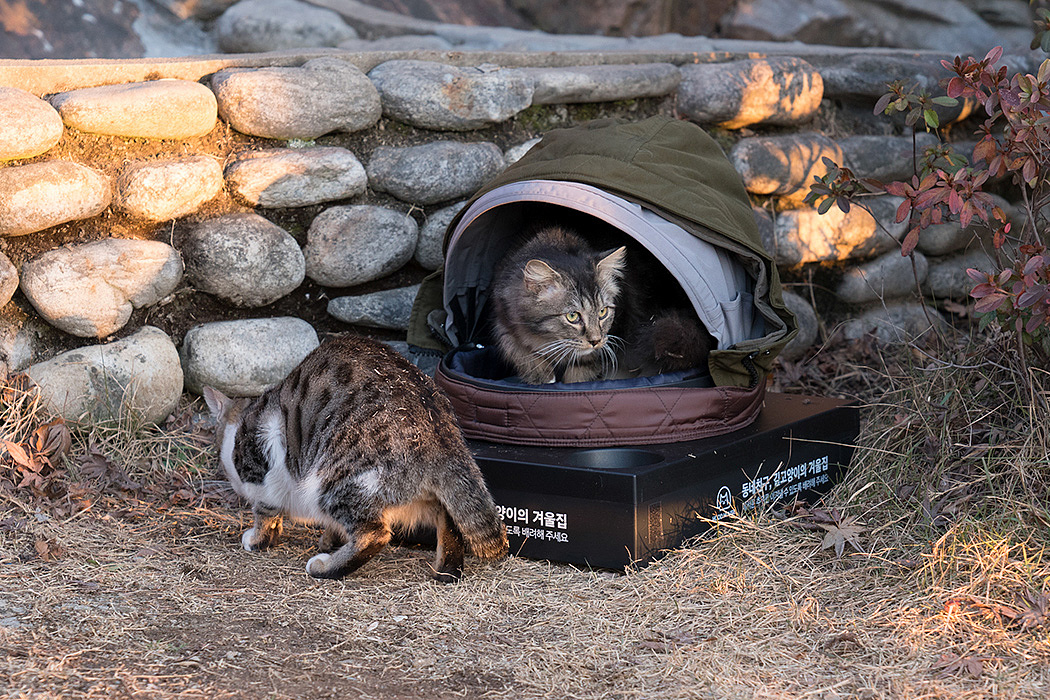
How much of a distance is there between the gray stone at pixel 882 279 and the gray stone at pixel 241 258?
2.81 meters

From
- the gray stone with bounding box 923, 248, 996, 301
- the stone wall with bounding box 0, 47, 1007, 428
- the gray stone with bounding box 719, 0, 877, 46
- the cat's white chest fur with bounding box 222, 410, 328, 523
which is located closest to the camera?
the cat's white chest fur with bounding box 222, 410, 328, 523

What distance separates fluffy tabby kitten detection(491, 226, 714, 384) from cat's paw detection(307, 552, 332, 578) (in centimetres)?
105

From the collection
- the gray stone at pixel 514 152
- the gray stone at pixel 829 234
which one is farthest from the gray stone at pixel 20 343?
the gray stone at pixel 829 234

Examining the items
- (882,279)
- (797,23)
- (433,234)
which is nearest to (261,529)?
(433,234)

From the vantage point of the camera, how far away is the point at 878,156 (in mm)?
5141

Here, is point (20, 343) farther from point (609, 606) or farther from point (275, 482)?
point (609, 606)

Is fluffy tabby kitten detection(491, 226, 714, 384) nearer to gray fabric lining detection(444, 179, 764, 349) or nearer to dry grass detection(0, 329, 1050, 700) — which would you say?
gray fabric lining detection(444, 179, 764, 349)

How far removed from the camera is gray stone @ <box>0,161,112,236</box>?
346cm

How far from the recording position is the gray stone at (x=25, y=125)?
11.2 feet

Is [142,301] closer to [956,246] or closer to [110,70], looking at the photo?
[110,70]

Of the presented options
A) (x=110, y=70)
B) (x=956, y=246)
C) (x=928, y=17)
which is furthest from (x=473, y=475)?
(x=928, y=17)

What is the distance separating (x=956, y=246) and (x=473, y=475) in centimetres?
356

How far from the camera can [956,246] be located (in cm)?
534

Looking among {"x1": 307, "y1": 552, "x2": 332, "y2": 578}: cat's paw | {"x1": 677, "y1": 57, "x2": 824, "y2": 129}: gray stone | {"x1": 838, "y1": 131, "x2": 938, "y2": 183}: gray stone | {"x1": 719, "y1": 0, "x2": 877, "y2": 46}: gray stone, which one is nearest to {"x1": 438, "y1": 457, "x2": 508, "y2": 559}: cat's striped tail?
{"x1": 307, "y1": 552, "x2": 332, "y2": 578}: cat's paw
